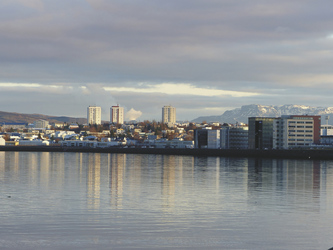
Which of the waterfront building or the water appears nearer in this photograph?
the water

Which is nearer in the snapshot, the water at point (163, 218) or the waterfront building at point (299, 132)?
the water at point (163, 218)

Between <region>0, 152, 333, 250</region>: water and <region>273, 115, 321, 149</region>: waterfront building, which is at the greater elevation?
<region>273, 115, 321, 149</region>: waterfront building

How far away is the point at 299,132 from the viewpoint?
190 metres

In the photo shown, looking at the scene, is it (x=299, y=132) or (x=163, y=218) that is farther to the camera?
(x=299, y=132)

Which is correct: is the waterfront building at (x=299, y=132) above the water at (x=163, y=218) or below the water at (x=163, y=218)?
above

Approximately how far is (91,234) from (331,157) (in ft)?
443

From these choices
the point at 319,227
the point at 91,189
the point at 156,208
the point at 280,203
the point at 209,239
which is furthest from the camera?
the point at 91,189

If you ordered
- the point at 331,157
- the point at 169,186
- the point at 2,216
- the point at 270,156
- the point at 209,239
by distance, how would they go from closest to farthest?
the point at 209,239 < the point at 2,216 < the point at 169,186 < the point at 331,157 < the point at 270,156

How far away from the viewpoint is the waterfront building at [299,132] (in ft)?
620

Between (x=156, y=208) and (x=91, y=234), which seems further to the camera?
(x=156, y=208)

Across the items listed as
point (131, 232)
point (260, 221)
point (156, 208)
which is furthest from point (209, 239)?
point (156, 208)

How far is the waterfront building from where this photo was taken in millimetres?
189000

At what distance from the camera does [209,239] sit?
22.5m

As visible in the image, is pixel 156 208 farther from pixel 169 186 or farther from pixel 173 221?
pixel 169 186
